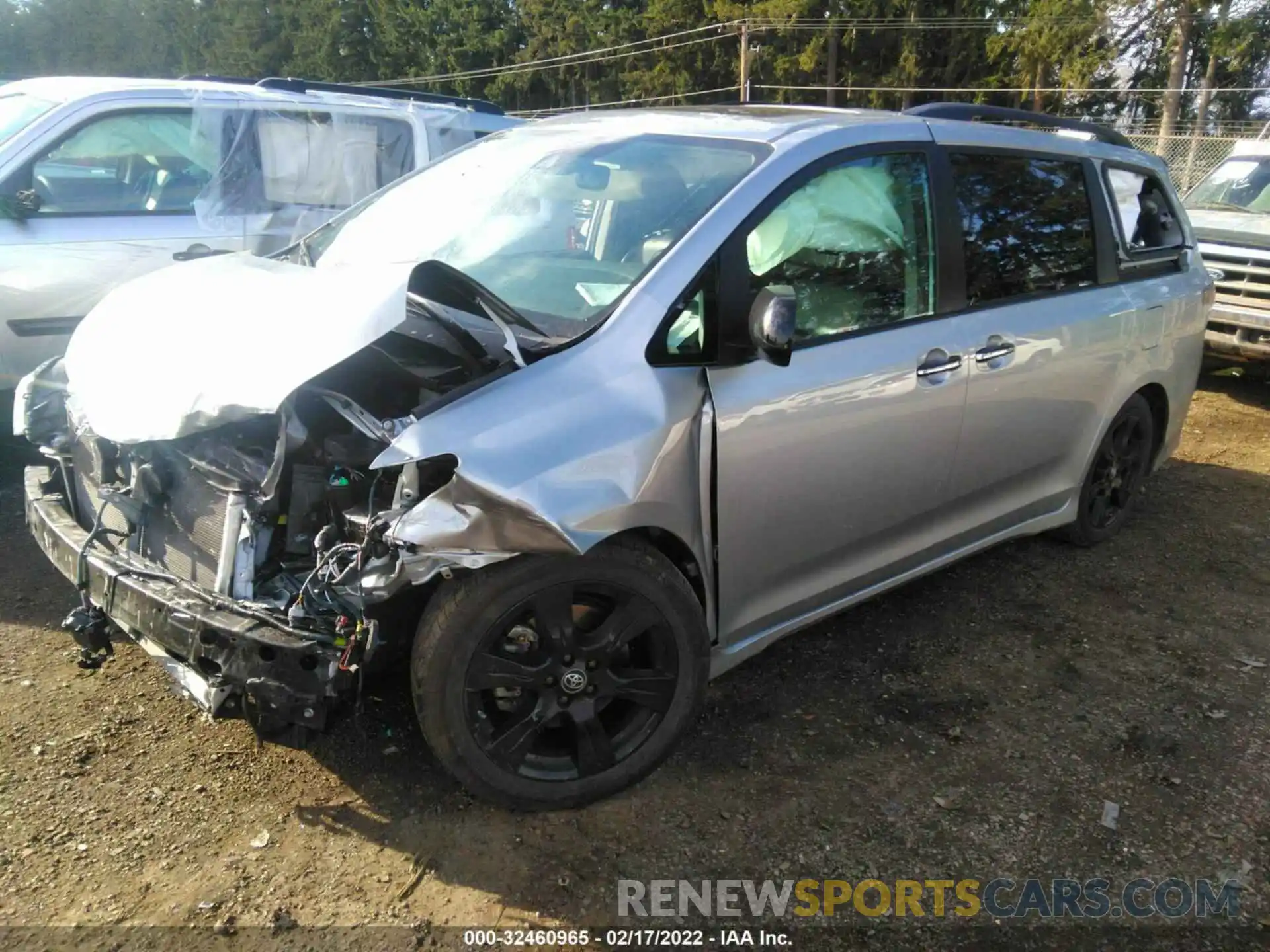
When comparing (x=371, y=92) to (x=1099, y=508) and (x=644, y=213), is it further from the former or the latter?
(x=1099, y=508)

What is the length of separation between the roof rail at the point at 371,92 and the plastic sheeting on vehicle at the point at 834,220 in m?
3.90

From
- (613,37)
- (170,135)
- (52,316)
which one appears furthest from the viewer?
(613,37)

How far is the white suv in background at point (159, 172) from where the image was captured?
4742 mm

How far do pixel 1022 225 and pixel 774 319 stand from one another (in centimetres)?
165

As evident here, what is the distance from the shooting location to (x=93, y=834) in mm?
2545

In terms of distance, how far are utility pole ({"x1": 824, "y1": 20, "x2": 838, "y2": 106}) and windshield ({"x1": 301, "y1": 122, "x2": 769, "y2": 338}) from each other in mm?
33976

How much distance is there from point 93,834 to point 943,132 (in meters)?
3.41

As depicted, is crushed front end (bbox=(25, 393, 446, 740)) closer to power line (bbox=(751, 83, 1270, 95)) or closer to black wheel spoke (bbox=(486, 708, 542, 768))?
black wheel spoke (bbox=(486, 708, 542, 768))

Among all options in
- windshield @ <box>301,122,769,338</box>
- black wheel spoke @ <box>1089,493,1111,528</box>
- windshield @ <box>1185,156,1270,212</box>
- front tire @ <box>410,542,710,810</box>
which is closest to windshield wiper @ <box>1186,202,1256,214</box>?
windshield @ <box>1185,156,1270,212</box>

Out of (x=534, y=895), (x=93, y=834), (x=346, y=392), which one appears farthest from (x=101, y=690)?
(x=534, y=895)

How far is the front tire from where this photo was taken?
242 cm

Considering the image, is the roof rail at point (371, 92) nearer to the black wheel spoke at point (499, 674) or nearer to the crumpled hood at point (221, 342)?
the crumpled hood at point (221, 342)

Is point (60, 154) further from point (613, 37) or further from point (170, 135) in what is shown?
point (613, 37)

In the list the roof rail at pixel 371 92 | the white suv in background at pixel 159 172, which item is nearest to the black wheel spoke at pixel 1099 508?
the white suv in background at pixel 159 172
